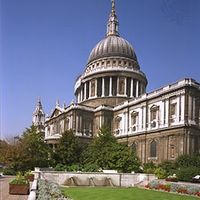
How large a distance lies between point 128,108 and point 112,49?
66.4 ft

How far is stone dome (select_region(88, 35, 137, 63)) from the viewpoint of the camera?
8489 centimetres

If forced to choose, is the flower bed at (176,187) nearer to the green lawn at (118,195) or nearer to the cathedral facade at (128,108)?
the green lawn at (118,195)

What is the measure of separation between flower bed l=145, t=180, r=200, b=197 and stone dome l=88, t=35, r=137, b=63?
54.2 meters

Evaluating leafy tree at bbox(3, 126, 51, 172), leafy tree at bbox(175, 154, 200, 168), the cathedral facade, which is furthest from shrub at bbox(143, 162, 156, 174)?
leafy tree at bbox(3, 126, 51, 172)

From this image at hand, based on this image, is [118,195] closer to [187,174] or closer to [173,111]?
[187,174]

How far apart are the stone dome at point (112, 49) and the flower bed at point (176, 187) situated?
5424 cm

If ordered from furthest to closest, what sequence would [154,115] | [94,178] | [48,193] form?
[154,115]
[94,178]
[48,193]

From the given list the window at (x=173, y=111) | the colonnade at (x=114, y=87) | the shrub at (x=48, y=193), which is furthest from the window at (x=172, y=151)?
the shrub at (x=48, y=193)

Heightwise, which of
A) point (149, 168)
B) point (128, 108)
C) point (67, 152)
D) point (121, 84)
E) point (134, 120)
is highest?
point (121, 84)

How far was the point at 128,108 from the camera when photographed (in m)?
69.6

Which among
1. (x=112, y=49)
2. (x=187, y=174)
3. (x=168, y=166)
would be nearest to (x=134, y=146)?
(x=168, y=166)

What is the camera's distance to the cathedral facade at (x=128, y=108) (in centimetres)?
5406

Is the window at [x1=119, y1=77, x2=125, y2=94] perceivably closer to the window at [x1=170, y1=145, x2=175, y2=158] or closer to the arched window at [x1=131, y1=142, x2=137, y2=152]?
the arched window at [x1=131, y1=142, x2=137, y2=152]

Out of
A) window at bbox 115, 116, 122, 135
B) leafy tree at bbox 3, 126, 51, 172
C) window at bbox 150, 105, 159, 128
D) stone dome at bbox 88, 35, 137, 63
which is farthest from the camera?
stone dome at bbox 88, 35, 137, 63
